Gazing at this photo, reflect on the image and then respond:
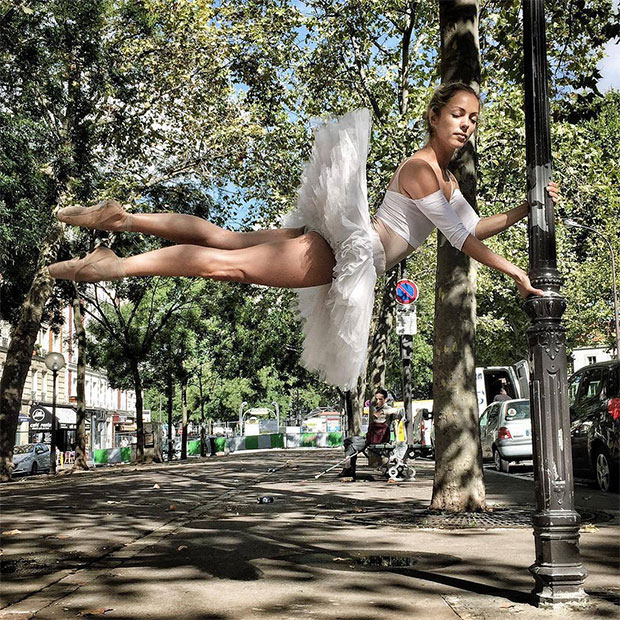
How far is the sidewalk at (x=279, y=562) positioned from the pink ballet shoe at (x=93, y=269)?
1.86 meters

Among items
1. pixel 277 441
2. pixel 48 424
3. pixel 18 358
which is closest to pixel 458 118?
pixel 18 358

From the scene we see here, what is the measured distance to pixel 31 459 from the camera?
35469 millimetres

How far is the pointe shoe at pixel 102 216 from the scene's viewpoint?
4.59 m

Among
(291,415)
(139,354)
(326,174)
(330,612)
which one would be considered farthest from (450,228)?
(291,415)

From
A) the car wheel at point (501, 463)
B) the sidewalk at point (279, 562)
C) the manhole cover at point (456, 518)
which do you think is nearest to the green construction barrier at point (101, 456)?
the car wheel at point (501, 463)

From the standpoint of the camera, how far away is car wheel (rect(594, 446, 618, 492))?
12.9m

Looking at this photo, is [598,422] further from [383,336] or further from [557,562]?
[383,336]

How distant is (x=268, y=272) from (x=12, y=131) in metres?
16.0

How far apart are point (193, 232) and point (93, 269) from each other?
1.88 ft

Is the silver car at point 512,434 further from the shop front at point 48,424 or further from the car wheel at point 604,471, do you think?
the shop front at point 48,424

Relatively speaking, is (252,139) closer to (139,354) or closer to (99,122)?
(99,122)

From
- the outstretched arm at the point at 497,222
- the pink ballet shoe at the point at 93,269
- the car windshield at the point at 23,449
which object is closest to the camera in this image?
the pink ballet shoe at the point at 93,269

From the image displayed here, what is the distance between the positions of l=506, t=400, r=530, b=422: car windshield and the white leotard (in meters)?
15.1

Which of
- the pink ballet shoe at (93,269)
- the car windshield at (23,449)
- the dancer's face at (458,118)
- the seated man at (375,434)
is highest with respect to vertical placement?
the dancer's face at (458,118)
